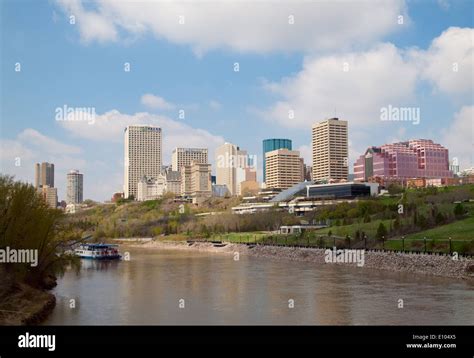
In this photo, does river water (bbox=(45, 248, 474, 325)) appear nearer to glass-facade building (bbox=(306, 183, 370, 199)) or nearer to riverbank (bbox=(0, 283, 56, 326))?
riverbank (bbox=(0, 283, 56, 326))

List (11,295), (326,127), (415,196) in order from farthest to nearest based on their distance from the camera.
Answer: (326,127) < (415,196) < (11,295)

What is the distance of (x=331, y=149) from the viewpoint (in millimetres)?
184250

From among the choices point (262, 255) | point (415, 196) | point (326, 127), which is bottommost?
point (262, 255)

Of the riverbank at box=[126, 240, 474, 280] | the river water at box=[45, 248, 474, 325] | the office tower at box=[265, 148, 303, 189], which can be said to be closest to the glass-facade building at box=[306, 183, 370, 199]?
the riverbank at box=[126, 240, 474, 280]

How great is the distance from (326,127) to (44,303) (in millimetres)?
165277

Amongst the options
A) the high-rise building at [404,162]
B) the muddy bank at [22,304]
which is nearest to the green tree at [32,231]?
the muddy bank at [22,304]

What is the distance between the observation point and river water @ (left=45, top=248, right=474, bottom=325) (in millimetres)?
25188

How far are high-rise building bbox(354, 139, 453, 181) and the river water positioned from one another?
361 feet

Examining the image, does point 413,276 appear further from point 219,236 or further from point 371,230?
point 219,236

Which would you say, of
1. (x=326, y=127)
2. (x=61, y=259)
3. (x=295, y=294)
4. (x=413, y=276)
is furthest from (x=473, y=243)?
(x=326, y=127)

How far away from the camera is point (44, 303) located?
27.0 m

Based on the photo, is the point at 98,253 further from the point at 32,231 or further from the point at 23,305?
the point at 23,305
